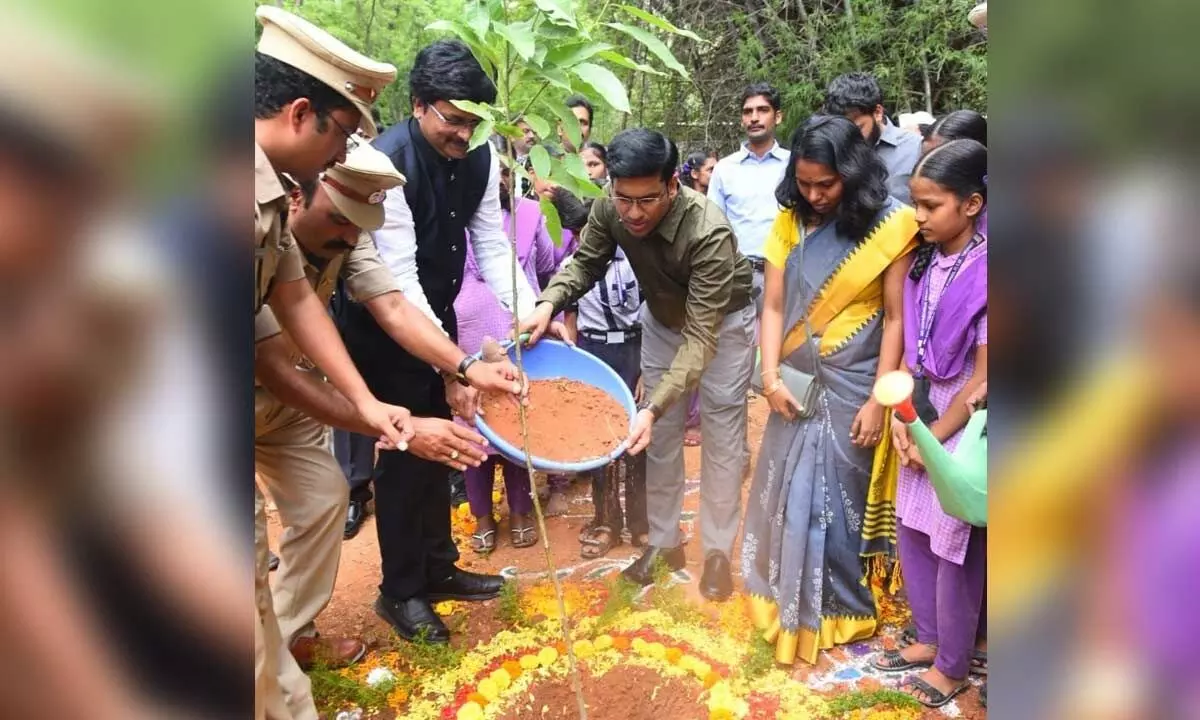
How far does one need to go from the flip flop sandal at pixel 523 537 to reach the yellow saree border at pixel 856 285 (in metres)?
1.75

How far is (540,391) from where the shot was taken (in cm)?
294

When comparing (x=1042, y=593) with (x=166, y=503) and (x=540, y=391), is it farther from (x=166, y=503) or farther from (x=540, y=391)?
(x=540, y=391)

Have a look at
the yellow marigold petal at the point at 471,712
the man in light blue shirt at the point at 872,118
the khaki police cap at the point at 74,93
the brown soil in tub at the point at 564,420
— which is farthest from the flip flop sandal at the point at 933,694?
the khaki police cap at the point at 74,93

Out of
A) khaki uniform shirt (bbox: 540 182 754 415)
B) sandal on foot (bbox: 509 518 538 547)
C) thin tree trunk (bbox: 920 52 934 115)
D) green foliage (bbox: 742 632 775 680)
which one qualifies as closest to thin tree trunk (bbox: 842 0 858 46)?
thin tree trunk (bbox: 920 52 934 115)

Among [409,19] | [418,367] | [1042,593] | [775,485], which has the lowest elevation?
[775,485]

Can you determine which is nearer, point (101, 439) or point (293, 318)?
point (101, 439)

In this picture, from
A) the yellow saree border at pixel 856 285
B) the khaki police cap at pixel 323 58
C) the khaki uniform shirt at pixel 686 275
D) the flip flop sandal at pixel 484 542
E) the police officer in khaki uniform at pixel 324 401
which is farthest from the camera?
the flip flop sandal at pixel 484 542

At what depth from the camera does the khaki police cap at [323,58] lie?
1904 millimetres

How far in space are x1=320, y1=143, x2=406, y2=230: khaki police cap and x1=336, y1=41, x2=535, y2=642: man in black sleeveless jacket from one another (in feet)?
1.22

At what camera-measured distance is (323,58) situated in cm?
191

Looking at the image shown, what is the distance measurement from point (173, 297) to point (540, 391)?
229 centimetres

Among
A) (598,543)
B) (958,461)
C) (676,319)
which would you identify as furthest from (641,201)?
(598,543)

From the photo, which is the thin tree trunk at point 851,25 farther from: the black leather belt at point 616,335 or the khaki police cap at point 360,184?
the khaki police cap at point 360,184

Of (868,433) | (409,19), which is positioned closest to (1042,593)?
(868,433)
